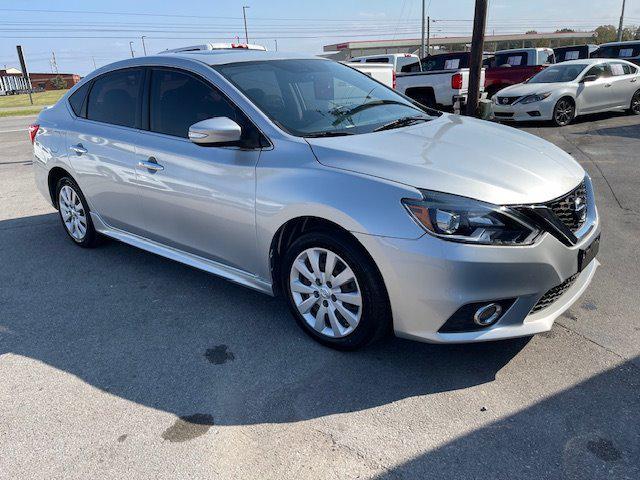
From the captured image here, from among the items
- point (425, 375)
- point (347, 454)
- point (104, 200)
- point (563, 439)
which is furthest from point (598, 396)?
point (104, 200)

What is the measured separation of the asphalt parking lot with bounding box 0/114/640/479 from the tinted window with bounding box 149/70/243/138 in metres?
1.27

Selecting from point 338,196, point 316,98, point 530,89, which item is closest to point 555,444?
point 338,196

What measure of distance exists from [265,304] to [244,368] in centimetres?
85

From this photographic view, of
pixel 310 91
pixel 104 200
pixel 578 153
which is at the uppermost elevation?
pixel 310 91

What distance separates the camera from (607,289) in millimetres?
3930

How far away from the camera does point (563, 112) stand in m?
12.6

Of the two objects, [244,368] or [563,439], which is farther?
[244,368]

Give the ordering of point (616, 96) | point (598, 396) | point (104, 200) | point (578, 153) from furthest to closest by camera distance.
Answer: point (616, 96), point (578, 153), point (104, 200), point (598, 396)

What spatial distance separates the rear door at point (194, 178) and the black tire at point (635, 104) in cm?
1387

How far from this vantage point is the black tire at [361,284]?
290 cm

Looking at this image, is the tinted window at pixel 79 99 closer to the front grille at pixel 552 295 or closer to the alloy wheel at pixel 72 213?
the alloy wheel at pixel 72 213

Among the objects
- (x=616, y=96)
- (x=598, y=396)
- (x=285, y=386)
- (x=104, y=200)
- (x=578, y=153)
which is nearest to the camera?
(x=598, y=396)

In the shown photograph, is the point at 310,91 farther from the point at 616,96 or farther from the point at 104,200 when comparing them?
the point at 616,96

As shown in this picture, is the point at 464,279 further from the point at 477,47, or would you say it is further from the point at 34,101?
the point at 34,101
